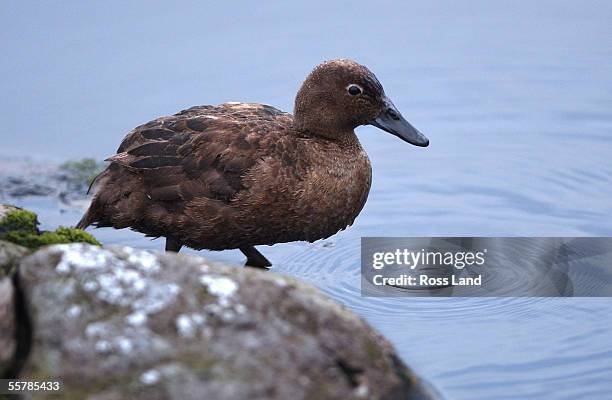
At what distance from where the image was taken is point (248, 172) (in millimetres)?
6750

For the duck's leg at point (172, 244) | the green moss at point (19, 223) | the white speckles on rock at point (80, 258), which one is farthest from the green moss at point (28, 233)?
the duck's leg at point (172, 244)

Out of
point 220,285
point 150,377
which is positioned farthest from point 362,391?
point 150,377

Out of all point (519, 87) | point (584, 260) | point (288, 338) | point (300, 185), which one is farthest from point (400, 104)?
point (288, 338)

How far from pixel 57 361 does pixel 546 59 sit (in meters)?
8.68

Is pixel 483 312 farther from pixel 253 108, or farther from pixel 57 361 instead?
pixel 57 361

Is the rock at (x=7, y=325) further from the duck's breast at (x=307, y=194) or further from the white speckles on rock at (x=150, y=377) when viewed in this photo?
the duck's breast at (x=307, y=194)

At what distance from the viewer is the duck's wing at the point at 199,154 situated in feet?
22.3

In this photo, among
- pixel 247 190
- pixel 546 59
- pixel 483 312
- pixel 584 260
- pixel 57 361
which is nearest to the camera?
pixel 57 361

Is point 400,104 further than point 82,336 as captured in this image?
Yes

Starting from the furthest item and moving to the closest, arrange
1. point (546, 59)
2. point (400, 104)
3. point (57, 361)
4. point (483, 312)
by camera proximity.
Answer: point (546, 59)
point (400, 104)
point (483, 312)
point (57, 361)

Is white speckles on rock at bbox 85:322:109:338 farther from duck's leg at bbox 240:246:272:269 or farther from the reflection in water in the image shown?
duck's leg at bbox 240:246:272:269

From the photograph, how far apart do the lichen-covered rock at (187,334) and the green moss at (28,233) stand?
808 millimetres

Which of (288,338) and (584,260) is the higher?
(288,338)

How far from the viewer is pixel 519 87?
11.0 metres
